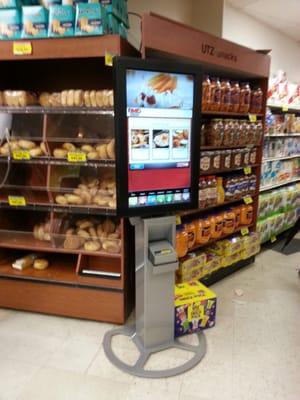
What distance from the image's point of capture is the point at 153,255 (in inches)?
72.1

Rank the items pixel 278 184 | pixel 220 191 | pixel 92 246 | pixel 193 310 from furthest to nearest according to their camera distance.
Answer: pixel 278 184
pixel 220 191
pixel 92 246
pixel 193 310

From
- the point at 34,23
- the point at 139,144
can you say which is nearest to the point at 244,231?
the point at 139,144

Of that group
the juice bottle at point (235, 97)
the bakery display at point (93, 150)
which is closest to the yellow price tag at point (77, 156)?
→ the bakery display at point (93, 150)

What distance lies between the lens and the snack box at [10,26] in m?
2.01

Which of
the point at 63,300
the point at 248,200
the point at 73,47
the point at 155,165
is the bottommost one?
the point at 63,300

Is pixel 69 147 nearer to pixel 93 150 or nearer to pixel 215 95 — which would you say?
pixel 93 150

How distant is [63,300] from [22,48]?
71.4 inches

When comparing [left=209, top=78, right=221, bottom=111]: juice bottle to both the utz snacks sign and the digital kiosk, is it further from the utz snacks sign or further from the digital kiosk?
the utz snacks sign

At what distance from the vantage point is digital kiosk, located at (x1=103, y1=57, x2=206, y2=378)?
156 cm

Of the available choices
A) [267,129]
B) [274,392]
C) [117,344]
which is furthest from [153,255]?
[267,129]

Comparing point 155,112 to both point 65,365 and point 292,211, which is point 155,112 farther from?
point 292,211

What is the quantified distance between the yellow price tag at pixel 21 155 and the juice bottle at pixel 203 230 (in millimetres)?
1481

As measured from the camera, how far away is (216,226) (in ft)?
9.41

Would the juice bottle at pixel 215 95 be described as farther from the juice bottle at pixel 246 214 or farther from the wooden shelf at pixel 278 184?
the wooden shelf at pixel 278 184
